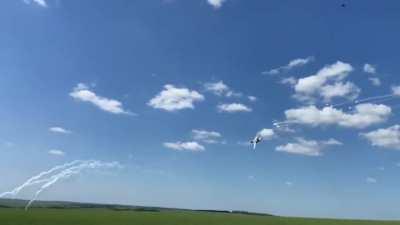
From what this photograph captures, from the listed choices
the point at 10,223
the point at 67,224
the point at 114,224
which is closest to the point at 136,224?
the point at 114,224

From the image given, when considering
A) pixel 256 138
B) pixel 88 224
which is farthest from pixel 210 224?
pixel 256 138

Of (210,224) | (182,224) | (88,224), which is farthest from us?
(210,224)

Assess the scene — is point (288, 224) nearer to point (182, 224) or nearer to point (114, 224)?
point (182, 224)

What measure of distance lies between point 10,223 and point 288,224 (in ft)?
217

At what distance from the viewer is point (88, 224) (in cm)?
9494

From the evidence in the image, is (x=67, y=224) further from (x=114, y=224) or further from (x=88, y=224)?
(x=114, y=224)

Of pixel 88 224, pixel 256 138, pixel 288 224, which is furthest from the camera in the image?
pixel 288 224

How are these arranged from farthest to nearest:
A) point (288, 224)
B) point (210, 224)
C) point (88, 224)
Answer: point (288, 224), point (210, 224), point (88, 224)

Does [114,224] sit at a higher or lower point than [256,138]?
lower

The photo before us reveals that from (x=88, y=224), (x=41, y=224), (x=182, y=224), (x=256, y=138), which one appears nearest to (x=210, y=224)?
(x=182, y=224)

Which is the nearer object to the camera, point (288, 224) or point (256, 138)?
point (256, 138)

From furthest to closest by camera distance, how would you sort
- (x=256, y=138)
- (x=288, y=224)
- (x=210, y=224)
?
(x=288, y=224) → (x=210, y=224) → (x=256, y=138)

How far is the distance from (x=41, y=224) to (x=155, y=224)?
68.2 ft

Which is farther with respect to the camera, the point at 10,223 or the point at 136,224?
the point at 136,224
